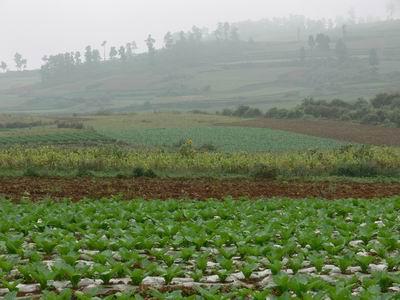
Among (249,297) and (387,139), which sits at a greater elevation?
(249,297)

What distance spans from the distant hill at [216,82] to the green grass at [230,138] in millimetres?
51419

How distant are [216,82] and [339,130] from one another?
310 ft

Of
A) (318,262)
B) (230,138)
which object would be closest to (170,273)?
(318,262)

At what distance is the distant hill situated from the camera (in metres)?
125

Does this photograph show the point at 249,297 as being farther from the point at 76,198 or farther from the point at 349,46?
the point at 349,46

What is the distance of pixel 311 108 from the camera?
74375mm

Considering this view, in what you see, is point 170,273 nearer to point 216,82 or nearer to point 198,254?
point 198,254

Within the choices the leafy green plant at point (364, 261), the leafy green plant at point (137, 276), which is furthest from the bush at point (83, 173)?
the leafy green plant at point (364, 261)

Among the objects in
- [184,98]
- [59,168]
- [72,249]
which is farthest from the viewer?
[184,98]

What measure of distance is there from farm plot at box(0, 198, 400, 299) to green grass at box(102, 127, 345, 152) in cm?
3263

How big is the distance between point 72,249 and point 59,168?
22276 mm

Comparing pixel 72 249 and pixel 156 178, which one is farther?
pixel 156 178

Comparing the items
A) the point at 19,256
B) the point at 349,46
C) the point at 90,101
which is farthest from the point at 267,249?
the point at 349,46

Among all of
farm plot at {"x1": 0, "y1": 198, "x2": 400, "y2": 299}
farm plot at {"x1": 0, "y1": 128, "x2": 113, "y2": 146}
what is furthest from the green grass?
farm plot at {"x1": 0, "y1": 198, "x2": 400, "y2": 299}
